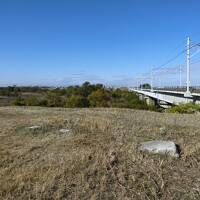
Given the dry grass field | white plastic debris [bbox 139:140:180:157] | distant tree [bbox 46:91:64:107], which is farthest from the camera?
distant tree [bbox 46:91:64:107]

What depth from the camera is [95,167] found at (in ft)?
19.1

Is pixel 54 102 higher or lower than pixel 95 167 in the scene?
lower

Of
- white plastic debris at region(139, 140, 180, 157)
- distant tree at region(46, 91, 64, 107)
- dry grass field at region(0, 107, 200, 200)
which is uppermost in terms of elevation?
white plastic debris at region(139, 140, 180, 157)

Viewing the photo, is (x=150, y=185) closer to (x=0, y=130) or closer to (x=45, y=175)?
(x=45, y=175)

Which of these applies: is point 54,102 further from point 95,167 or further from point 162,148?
point 95,167

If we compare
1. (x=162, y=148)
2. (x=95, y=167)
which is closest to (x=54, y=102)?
(x=162, y=148)

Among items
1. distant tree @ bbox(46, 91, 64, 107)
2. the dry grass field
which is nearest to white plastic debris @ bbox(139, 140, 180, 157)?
the dry grass field

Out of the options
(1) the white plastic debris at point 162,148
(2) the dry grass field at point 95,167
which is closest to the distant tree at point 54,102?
(2) the dry grass field at point 95,167

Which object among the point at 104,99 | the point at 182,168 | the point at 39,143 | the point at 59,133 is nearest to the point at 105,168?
the point at 182,168

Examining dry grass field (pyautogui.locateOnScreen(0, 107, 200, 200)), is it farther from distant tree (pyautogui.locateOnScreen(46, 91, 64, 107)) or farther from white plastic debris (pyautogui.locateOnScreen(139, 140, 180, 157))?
distant tree (pyautogui.locateOnScreen(46, 91, 64, 107))

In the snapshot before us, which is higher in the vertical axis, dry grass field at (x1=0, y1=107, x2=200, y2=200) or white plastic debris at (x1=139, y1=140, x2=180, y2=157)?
white plastic debris at (x1=139, y1=140, x2=180, y2=157)

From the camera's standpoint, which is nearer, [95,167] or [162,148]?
[95,167]

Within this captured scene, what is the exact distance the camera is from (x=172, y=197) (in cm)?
481

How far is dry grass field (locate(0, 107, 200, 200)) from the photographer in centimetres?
492
